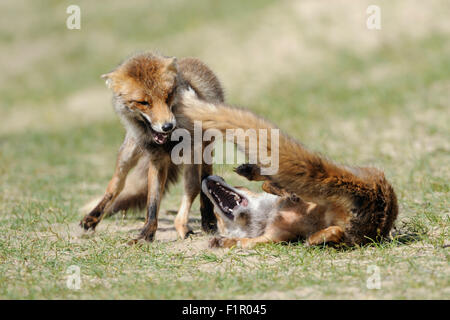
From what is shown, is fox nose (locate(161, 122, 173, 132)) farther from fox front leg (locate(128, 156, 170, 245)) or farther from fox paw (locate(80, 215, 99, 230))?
fox paw (locate(80, 215, 99, 230))

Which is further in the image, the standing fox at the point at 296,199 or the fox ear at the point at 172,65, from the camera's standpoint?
the fox ear at the point at 172,65

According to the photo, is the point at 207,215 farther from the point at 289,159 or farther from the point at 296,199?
the point at 289,159

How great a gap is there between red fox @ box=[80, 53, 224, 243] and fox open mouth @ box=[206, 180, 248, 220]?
636 millimetres

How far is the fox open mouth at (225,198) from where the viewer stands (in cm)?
581

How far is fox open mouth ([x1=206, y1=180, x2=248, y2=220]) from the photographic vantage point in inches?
229

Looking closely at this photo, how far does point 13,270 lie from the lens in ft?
16.0

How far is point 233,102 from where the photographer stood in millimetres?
14828

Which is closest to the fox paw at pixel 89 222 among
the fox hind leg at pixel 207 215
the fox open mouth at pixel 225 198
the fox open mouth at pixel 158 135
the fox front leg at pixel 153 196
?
the fox front leg at pixel 153 196

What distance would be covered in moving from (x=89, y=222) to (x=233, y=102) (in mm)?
8677

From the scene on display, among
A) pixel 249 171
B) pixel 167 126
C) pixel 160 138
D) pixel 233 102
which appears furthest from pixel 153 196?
pixel 233 102

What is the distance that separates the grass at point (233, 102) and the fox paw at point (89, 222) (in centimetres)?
9

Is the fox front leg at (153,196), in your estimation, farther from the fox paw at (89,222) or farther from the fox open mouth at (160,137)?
the fox paw at (89,222)
